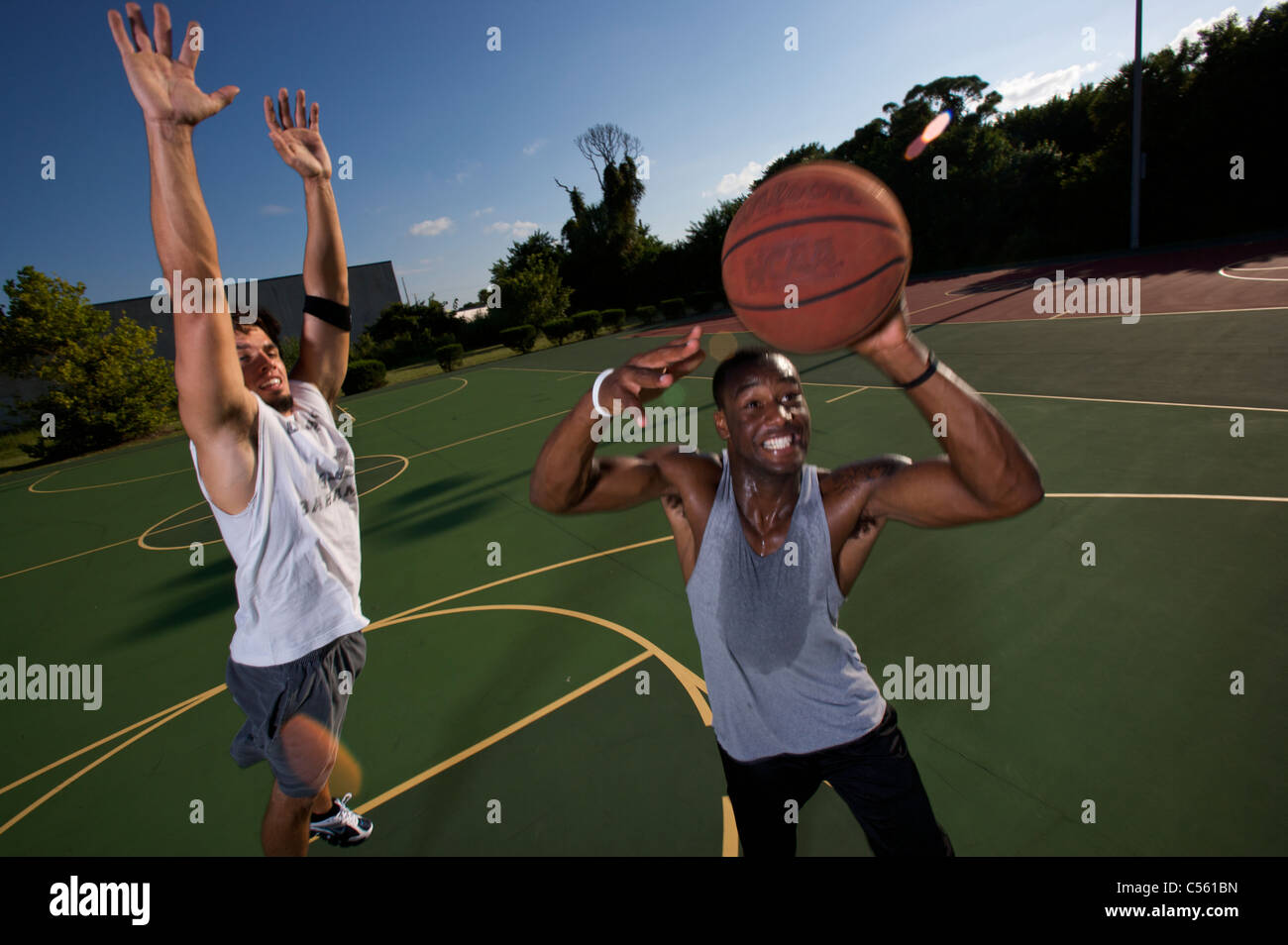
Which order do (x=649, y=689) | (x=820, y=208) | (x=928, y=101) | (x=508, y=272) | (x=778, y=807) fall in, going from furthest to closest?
(x=508, y=272) → (x=928, y=101) → (x=649, y=689) → (x=820, y=208) → (x=778, y=807)

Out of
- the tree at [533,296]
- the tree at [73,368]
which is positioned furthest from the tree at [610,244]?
the tree at [73,368]

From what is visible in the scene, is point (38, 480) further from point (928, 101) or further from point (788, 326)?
point (928, 101)

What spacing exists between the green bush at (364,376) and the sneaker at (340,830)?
883 inches

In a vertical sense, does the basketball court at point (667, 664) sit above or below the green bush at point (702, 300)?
below

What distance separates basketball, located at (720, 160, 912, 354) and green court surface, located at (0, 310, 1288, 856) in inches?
93.5

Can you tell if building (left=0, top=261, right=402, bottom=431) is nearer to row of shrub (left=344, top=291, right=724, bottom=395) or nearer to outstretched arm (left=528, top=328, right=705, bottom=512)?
row of shrub (left=344, top=291, right=724, bottom=395)

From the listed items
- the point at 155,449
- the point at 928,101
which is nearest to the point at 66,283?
the point at 155,449

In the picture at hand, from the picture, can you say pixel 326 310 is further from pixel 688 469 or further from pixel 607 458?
pixel 688 469

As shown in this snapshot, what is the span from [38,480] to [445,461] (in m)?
12.7

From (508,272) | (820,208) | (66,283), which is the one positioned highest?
(508,272)

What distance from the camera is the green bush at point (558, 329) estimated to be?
31641mm

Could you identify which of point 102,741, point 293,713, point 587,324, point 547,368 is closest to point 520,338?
point 587,324

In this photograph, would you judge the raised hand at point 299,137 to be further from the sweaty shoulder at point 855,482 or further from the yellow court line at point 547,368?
the yellow court line at point 547,368

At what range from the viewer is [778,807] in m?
1.96
